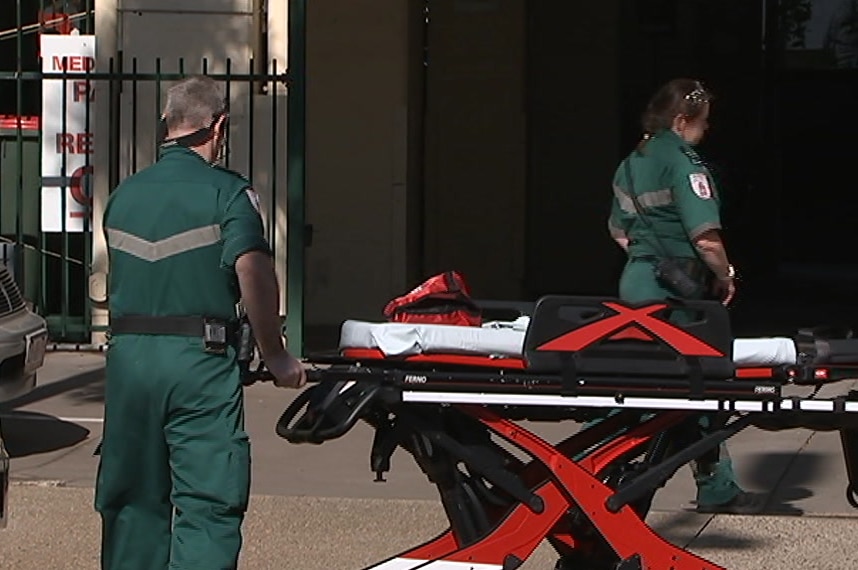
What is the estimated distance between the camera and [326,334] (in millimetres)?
14250

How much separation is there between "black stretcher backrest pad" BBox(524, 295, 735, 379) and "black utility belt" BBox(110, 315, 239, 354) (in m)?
0.98

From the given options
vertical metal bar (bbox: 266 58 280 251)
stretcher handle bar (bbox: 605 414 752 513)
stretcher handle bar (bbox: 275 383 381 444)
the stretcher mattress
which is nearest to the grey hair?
the stretcher mattress

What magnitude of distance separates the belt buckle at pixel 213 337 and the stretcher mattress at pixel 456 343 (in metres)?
0.49

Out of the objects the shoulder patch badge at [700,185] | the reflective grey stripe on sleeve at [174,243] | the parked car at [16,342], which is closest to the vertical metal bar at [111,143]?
the parked car at [16,342]

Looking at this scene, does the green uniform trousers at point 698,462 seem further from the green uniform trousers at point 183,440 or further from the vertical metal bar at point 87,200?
the vertical metal bar at point 87,200

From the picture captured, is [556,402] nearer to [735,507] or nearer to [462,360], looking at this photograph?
[462,360]

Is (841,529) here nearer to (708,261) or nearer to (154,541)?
(708,261)

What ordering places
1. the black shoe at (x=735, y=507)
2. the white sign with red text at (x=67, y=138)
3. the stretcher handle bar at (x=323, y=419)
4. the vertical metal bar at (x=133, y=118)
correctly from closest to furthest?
the stretcher handle bar at (x=323, y=419), the black shoe at (x=735, y=507), the vertical metal bar at (x=133, y=118), the white sign with red text at (x=67, y=138)

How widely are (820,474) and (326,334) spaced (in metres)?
6.05

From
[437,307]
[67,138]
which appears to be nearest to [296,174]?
[67,138]

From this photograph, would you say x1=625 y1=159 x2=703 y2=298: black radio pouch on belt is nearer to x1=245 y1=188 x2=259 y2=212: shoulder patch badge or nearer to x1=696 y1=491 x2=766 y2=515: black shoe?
x1=696 y1=491 x2=766 y2=515: black shoe

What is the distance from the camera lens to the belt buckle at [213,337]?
5.41m

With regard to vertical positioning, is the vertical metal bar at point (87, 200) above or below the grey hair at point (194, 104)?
below

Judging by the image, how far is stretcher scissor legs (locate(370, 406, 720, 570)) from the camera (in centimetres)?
570
